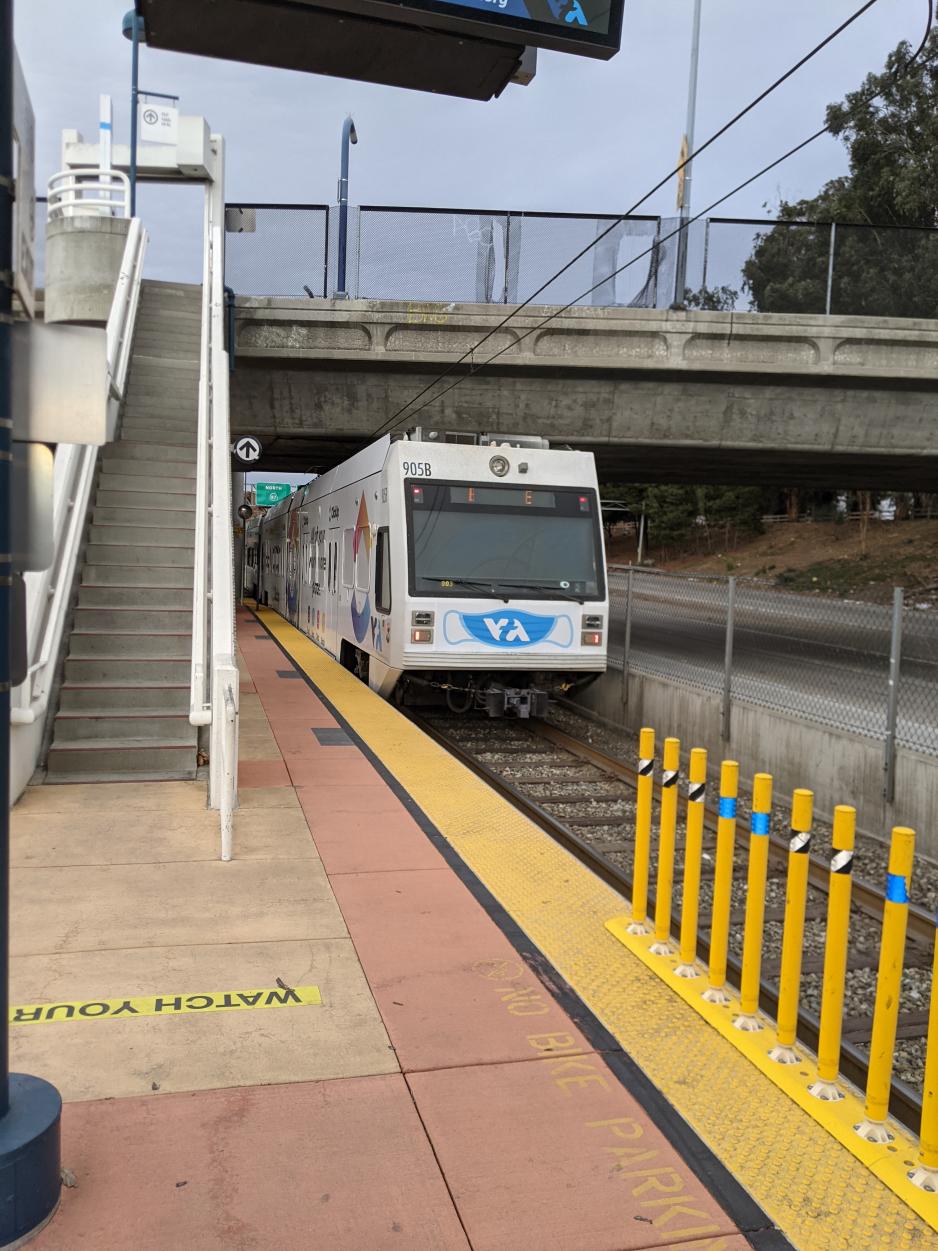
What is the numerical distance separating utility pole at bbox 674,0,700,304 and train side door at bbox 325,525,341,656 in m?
6.41

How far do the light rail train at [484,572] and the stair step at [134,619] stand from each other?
2713mm

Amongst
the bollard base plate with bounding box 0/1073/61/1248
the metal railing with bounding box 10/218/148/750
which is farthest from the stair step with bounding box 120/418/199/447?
the bollard base plate with bounding box 0/1073/61/1248

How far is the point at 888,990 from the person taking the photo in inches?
141

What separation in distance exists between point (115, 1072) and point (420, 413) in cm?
1431

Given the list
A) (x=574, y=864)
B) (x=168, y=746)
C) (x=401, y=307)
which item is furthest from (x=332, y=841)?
(x=401, y=307)

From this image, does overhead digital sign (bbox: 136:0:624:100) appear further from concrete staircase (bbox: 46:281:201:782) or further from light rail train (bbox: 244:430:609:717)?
light rail train (bbox: 244:430:609:717)

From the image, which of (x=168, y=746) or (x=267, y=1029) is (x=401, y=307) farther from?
(x=267, y=1029)

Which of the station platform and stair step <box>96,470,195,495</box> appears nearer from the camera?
the station platform

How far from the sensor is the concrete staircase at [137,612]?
801 centimetres

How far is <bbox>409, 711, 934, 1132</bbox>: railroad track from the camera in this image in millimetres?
5375

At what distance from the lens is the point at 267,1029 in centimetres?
404

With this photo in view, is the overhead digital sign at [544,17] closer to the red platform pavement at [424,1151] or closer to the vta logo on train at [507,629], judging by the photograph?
the red platform pavement at [424,1151]

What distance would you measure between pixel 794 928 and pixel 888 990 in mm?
547

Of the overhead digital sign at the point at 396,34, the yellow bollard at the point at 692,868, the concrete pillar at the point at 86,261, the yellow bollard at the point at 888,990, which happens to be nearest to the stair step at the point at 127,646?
the yellow bollard at the point at 692,868
